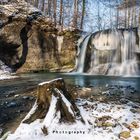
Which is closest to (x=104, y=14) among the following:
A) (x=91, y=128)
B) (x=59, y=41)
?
(x=59, y=41)

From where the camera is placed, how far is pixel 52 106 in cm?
545

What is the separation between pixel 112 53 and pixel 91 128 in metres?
15.7

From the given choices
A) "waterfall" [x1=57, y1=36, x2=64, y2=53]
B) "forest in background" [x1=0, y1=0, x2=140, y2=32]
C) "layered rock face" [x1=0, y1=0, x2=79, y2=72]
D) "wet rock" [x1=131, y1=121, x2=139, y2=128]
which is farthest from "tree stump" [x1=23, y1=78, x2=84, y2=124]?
"forest in background" [x1=0, y1=0, x2=140, y2=32]

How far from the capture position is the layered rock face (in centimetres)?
2027

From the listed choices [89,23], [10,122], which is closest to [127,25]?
[89,23]

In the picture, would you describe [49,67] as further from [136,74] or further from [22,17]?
[136,74]

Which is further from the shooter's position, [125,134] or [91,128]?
[91,128]

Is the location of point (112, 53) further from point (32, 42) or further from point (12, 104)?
point (12, 104)

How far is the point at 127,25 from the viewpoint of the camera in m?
38.1

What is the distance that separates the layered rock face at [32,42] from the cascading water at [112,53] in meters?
1.52

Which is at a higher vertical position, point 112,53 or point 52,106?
point 112,53

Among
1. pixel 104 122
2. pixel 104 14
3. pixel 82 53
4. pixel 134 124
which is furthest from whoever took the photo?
pixel 104 14

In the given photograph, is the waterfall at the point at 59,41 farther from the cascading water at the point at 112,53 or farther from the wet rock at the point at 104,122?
the wet rock at the point at 104,122

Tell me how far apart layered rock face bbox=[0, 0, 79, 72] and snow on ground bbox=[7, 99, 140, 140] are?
15111mm
